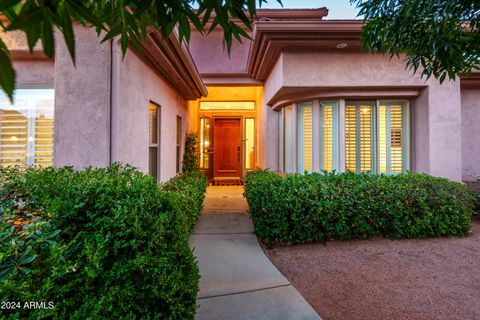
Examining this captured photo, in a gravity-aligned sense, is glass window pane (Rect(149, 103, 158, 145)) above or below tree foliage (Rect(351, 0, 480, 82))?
below

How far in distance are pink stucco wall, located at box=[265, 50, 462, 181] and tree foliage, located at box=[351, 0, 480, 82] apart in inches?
93.3

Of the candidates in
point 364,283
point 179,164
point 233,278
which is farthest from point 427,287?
point 179,164

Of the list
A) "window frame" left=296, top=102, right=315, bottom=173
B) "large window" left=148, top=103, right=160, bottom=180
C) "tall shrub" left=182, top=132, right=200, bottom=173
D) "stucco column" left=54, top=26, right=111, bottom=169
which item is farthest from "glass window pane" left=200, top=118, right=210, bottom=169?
"stucco column" left=54, top=26, right=111, bottom=169

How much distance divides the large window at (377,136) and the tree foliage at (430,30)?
122 inches

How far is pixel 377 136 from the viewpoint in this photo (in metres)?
5.95

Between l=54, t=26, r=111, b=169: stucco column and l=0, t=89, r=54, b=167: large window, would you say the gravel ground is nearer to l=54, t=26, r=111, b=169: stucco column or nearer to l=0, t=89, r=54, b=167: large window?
l=54, t=26, r=111, b=169: stucco column

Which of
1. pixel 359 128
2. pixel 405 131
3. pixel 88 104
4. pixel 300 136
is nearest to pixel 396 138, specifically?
pixel 405 131

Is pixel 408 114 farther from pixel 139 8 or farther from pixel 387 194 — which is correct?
pixel 139 8

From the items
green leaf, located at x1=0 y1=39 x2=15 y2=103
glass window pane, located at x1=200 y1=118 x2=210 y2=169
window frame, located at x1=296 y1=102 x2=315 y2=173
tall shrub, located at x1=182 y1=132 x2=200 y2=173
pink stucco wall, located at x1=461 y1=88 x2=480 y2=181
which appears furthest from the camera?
glass window pane, located at x1=200 y1=118 x2=210 y2=169

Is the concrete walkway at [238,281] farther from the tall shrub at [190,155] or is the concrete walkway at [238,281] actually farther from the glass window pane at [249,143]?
the glass window pane at [249,143]

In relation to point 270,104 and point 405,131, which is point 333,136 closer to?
point 405,131

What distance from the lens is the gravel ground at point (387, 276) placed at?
2.45 meters

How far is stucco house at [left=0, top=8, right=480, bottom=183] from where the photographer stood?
3.52 meters

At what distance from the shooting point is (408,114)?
234 inches
